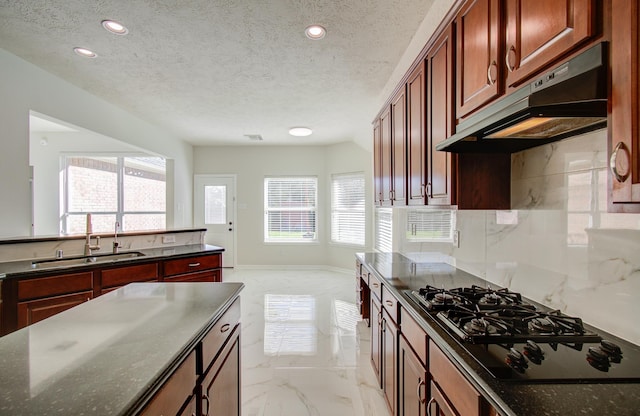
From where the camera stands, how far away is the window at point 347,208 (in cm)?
584

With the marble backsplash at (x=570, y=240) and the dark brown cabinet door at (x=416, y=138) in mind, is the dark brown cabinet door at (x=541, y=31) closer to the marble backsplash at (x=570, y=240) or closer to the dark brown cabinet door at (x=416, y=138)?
the marble backsplash at (x=570, y=240)

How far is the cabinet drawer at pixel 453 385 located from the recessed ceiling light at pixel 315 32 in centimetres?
226

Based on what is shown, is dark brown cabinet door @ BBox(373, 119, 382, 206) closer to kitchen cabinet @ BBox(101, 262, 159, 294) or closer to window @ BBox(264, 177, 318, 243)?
kitchen cabinet @ BBox(101, 262, 159, 294)

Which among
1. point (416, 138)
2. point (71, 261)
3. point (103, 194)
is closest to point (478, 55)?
point (416, 138)

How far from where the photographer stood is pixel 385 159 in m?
2.94

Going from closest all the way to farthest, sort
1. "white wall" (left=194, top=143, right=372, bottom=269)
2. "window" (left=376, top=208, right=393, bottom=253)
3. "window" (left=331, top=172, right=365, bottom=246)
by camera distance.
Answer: "window" (left=376, top=208, right=393, bottom=253) < "window" (left=331, top=172, right=365, bottom=246) < "white wall" (left=194, top=143, right=372, bottom=269)

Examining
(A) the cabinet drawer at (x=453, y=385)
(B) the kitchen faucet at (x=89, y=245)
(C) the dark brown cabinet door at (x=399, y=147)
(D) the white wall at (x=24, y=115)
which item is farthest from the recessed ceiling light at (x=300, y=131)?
(A) the cabinet drawer at (x=453, y=385)

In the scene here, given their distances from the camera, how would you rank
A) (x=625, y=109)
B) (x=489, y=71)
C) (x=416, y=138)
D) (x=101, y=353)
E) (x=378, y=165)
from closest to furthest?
(x=625, y=109) < (x=101, y=353) < (x=489, y=71) < (x=416, y=138) < (x=378, y=165)

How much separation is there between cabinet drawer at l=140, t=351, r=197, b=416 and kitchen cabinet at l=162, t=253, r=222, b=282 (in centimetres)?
224

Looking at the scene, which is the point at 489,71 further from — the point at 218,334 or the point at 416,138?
the point at 218,334

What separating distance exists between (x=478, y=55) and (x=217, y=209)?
6.04 m

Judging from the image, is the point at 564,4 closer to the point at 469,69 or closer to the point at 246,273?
the point at 469,69

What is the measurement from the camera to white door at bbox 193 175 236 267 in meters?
6.52

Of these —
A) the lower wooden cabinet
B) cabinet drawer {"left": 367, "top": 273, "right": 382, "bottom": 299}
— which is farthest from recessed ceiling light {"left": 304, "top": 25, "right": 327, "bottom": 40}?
the lower wooden cabinet
